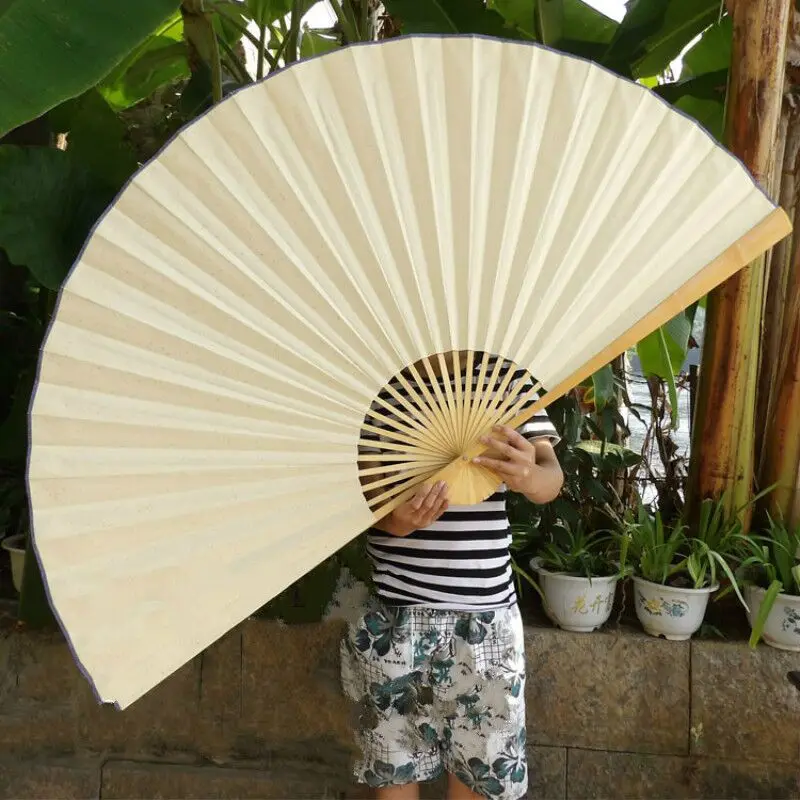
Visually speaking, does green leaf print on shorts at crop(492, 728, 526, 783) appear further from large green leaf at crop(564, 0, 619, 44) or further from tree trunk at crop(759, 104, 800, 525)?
large green leaf at crop(564, 0, 619, 44)

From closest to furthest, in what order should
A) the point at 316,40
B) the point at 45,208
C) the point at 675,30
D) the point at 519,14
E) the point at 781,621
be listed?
1. the point at 45,208
2. the point at 781,621
3. the point at 675,30
4. the point at 519,14
5. the point at 316,40

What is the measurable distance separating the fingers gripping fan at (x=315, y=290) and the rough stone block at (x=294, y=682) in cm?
71

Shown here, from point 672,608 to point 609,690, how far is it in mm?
179

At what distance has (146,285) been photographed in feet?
2.91

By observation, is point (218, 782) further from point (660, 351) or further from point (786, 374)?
point (786, 374)

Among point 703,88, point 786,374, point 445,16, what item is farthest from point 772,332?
point 445,16

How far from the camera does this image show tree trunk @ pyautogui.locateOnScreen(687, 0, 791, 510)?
1.51m

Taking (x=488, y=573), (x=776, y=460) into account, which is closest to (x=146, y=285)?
(x=488, y=573)

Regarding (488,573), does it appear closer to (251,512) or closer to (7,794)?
(251,512)

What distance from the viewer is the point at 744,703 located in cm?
155


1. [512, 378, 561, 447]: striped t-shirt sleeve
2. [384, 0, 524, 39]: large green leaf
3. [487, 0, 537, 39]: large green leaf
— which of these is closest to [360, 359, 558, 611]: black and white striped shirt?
[512, 378, 561, 447]: striped t-shirt sleeve

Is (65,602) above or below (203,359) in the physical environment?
below

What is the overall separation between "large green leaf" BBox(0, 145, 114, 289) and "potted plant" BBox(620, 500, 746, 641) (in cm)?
103

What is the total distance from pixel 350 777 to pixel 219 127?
49.0 inches
